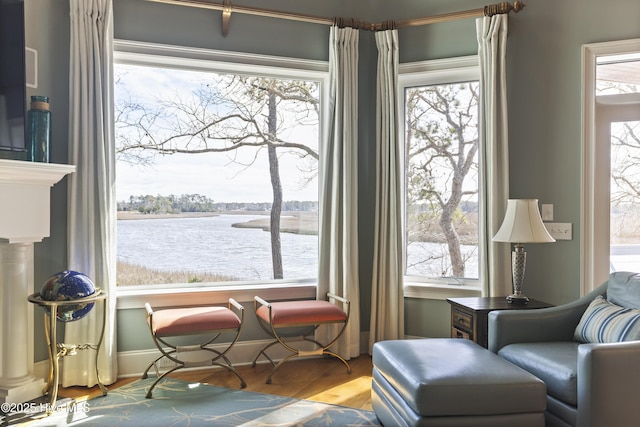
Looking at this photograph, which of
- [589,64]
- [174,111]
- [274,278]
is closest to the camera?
[589,64]

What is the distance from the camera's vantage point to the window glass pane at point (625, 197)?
3.87 meters

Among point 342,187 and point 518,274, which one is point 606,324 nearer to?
point 518,274

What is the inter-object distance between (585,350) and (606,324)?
57cm

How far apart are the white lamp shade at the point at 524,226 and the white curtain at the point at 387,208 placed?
3.19 feet

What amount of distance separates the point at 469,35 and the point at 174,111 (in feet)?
8.10

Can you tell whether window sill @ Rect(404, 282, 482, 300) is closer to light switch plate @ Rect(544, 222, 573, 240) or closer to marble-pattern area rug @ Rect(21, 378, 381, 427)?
light switch plate @ Rect(544, 222, 573, 240)

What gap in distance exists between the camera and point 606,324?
9.03 feet

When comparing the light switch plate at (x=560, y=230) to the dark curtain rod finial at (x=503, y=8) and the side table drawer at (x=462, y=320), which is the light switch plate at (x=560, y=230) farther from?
the dark curtain rod finial at (x=503, y=8)

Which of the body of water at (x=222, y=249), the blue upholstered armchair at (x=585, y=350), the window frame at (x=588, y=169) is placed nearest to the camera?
the blue upholstered armchair at (x=585, y=350)

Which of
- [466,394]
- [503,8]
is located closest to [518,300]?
[466,394]

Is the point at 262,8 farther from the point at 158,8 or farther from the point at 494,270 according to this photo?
the point at 494,270

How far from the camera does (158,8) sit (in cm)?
386

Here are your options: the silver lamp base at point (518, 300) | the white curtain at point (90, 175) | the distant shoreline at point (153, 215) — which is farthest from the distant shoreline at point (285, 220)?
the silver lamp base at point (518, 300)

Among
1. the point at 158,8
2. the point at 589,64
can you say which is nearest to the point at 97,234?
the point at 158,8
